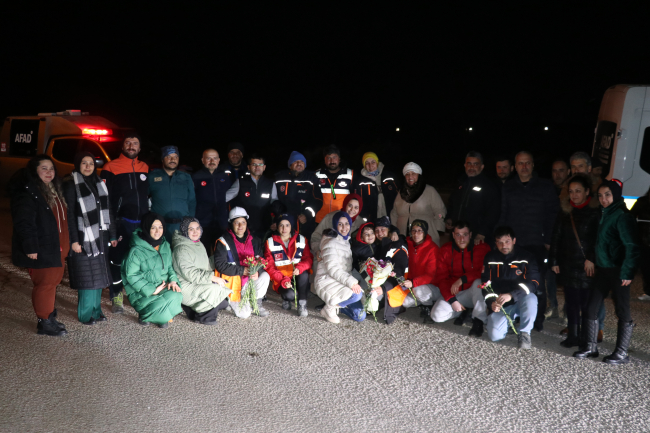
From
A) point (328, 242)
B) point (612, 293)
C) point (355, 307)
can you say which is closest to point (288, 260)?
point (328, 242)

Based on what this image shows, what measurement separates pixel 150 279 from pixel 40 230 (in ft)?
3.73

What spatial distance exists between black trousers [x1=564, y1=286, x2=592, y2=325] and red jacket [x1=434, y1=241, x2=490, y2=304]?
941mm

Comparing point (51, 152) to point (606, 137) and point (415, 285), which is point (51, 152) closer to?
point (415, 285)

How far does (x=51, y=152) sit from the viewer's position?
1244 cm

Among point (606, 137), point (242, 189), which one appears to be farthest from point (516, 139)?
point (242, 189)

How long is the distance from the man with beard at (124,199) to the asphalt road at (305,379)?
0.59 metres

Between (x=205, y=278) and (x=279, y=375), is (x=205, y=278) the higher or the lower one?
the higher one

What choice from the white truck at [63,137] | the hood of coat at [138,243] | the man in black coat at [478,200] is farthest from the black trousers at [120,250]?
the white truck at [63,137]

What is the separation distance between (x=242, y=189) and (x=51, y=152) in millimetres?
7804

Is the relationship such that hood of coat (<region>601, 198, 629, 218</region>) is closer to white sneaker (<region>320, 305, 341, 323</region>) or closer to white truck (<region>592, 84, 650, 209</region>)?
white sneaker (<region>320, 305, 341, 323</region>)

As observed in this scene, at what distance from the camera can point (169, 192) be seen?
6.22 meters

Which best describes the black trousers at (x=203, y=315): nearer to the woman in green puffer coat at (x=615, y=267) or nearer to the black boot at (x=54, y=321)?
the black boot at (x=54, y=321)

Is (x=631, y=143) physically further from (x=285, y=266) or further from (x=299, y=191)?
(x=285, y=266)

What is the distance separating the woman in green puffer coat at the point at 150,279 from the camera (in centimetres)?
545
